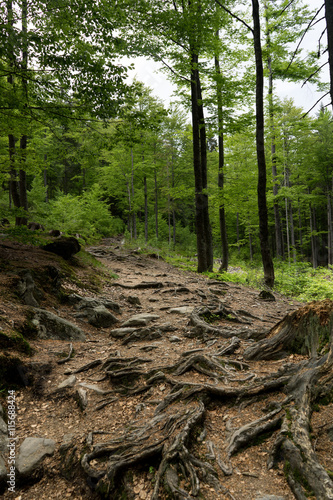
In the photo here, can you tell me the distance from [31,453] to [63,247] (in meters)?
6.72

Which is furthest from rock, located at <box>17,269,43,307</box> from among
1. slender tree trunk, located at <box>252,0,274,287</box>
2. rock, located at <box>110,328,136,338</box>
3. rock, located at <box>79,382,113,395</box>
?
slender tree trunk, located at <box>252,0,274,287</box>

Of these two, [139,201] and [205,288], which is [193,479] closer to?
[205,288]

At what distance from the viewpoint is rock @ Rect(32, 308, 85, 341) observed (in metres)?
5.17

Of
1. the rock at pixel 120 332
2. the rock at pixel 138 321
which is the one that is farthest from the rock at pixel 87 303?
the rock at pixel 120 332

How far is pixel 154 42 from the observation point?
1033 centimetres

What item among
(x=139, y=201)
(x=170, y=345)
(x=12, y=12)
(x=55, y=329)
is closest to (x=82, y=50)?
(x=12, y=12)

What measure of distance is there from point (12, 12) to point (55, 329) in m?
6.23

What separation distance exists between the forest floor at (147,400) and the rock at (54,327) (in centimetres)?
19

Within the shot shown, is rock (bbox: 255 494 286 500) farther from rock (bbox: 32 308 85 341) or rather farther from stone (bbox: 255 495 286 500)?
rock (bbox: 32 308 85 341)

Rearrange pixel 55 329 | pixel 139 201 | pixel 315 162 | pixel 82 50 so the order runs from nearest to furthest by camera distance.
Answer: pixel 55 329
pixel 82 50
pixel 315 162
pixel 139 201

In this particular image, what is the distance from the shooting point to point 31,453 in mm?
2846

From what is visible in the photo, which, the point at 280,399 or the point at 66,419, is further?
the point at 66,419

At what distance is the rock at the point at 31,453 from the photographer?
2697 millimetres

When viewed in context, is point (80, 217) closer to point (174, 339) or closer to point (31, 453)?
point (174, 339)
